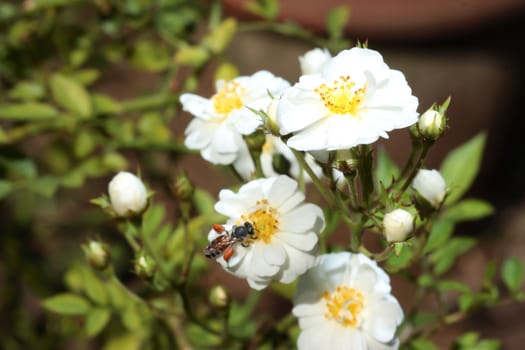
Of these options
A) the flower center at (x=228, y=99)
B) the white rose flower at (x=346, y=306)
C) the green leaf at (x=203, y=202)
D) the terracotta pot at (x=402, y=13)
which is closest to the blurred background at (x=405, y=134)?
the terracotta pot at (x=402, y=13)

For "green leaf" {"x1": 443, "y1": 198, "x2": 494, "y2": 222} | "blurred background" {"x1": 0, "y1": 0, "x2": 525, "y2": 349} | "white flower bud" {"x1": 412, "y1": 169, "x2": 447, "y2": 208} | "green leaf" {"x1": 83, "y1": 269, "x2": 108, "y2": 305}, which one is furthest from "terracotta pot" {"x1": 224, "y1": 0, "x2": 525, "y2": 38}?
"white flower bud" {"x1": 412, "y1": 169, "x2": 447, "y2": 208}

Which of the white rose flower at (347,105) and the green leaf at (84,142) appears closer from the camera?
the white rose flower at (347,105)

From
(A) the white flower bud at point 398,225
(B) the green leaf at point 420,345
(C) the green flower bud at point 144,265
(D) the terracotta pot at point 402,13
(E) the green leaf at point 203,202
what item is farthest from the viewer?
(D) the terracotta pot at point 402,13

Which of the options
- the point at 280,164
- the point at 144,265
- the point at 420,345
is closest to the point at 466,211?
the point at 420,345

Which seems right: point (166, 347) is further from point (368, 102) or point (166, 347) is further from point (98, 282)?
point (368, 102)

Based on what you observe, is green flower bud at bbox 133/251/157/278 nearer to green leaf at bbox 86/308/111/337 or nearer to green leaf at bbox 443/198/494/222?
green leaf at bbox 86/308/111/337

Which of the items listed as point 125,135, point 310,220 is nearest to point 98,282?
point 125,135

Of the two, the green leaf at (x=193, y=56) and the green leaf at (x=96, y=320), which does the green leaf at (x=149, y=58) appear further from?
the green leaf at (x=96, y=320)
